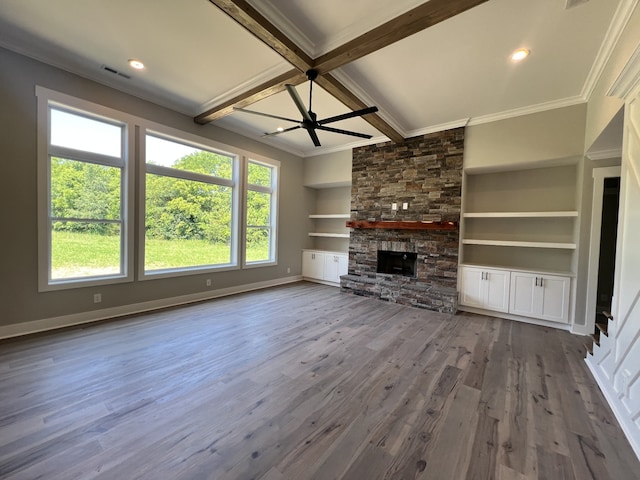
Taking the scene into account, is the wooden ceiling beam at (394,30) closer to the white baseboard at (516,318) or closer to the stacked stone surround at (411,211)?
the stacked stone surround at (411,211)

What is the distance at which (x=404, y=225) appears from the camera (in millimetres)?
5012

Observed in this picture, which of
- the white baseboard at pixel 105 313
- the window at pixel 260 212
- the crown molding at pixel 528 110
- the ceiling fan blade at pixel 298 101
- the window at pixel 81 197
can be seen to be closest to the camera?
the ceiling fan blade at pixel 298 101

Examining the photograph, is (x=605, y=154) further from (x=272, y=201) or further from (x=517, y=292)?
(x=272, y=201)

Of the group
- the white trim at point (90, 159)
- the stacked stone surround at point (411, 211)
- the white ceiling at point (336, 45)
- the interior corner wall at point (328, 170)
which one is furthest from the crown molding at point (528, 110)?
the white trim at point (90, 159)

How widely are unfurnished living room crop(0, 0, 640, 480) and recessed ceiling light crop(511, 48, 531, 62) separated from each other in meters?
0.06

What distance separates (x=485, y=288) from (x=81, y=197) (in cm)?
618

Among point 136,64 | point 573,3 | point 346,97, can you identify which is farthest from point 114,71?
point 573,3

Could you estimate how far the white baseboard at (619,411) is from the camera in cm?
172

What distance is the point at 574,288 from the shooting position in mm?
3719

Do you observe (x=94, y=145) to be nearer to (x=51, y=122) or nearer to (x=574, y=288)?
(x=51, y=122)

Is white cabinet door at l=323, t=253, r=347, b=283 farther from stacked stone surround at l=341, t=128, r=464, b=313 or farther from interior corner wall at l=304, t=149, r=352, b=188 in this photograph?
interior corner wall at l=304, t=149, r=352, b=188

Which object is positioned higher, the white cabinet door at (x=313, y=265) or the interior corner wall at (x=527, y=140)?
the interior corner wall at (x=527, y=140)

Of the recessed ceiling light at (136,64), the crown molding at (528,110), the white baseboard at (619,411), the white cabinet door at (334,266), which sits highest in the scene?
the recessed ceiling light at (136,64)

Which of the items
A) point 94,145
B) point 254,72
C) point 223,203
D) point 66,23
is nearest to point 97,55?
point 66,23
